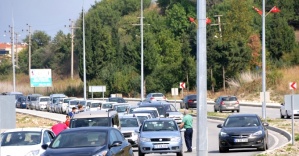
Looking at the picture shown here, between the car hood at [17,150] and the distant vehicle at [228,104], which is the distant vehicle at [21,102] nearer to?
the distant vehicle at [228,104]

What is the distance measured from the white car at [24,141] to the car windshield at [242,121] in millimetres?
10169

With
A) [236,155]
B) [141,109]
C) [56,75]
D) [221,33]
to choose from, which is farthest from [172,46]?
[236,155]

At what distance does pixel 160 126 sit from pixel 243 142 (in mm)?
3316

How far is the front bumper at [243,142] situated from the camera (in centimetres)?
3081

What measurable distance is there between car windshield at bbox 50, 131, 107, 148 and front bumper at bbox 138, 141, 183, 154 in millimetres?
9330

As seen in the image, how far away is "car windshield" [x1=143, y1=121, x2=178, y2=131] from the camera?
30.5 m

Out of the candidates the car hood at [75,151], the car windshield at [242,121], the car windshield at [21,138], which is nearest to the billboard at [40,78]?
the car windshield at [242,121]

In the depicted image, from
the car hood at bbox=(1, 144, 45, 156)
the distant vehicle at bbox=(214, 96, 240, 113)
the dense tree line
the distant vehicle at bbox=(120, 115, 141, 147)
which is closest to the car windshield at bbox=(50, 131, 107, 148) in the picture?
the car hood at bbox=(1, 144, 45, 156)

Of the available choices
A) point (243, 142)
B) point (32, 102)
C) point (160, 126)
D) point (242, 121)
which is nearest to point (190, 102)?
point (32, 102)

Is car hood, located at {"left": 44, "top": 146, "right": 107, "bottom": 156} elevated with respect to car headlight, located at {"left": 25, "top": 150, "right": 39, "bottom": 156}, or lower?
elevated

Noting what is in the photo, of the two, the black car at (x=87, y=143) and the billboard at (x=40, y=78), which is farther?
the billboard at (x=40, y=78)

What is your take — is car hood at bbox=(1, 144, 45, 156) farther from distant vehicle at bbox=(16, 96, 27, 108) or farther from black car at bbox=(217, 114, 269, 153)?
distant vehicle at bbox=(16, 96, 27, 108)

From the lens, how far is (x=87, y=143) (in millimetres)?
19328

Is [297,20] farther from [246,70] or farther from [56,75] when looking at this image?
[56,75]
